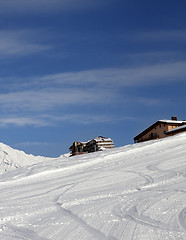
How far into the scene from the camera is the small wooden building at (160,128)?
87.7 feet

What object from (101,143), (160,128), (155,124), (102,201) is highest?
(155,124)

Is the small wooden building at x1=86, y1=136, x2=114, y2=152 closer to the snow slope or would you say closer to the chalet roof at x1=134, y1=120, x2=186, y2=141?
the chalet roof at x1=134, y1=120, x2=186, y2=141

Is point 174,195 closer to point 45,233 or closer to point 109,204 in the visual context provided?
point 109,204

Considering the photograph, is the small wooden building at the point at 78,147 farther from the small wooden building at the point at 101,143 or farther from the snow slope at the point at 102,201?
the snow slope at the point at 102,201


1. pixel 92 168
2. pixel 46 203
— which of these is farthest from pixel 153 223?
pixel 92 168

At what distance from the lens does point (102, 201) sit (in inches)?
182

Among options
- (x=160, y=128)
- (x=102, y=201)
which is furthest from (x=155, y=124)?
(x=102, y=201)

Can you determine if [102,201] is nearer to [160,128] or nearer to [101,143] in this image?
[101,143]

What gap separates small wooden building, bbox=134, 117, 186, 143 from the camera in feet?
87.7

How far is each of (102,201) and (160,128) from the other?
24.0m

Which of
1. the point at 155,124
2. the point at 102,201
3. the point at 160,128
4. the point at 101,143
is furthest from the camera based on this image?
the point at 155,124

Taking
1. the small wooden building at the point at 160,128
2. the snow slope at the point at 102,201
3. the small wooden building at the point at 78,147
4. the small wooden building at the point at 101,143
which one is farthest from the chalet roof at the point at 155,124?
the snow slope at the point at 102,201

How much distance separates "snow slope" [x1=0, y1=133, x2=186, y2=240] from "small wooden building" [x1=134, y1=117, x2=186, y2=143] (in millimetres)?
18517

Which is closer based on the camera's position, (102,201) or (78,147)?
(102,201)
